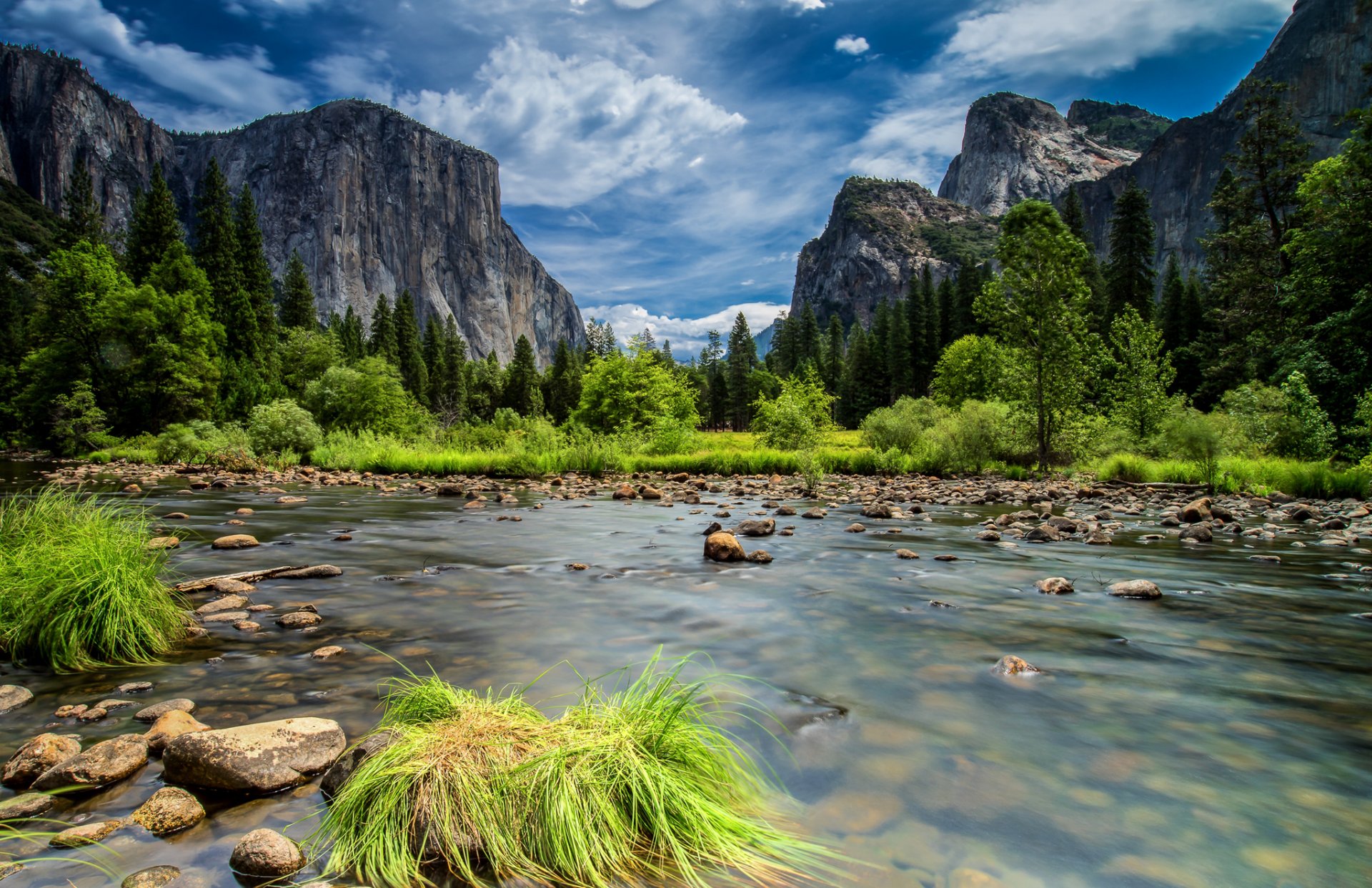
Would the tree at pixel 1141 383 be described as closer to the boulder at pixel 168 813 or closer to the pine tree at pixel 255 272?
the boulder at pixel 168 813

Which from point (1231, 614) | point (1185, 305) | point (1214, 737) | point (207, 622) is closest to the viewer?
point (1214, 737)

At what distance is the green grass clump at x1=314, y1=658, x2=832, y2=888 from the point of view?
7.95 ft

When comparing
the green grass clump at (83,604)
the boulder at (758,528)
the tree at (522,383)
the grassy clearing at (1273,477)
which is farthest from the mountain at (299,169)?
the green grass clump at (83,604)

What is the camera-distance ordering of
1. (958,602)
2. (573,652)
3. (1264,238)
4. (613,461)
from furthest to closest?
1. (1264,238)
2. (613,461)
3. (958,602)
4. (573,652)

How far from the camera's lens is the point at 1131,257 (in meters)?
58.8

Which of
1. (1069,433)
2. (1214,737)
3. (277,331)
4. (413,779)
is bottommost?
(1214,737)

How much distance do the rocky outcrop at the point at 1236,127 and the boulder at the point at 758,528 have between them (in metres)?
97.7

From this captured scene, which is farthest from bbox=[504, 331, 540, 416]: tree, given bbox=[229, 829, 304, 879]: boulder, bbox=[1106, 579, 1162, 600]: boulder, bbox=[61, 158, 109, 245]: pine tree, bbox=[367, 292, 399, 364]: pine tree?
bbox=[229, 829, 304, 879]: boulder

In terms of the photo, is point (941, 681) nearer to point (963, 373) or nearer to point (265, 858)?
point (265, 858)

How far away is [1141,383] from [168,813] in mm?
30902

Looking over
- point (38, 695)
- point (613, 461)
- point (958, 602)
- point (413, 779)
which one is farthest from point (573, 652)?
point (613, 461)

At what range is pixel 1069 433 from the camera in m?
23.4

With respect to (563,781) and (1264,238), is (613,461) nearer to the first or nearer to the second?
(563,781)

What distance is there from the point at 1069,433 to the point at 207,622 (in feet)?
84.4
